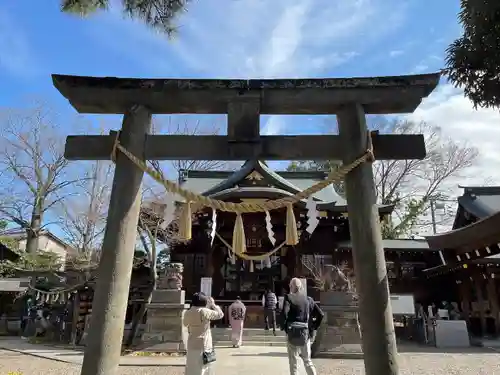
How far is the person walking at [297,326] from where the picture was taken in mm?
4891

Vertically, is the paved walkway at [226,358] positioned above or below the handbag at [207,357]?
below

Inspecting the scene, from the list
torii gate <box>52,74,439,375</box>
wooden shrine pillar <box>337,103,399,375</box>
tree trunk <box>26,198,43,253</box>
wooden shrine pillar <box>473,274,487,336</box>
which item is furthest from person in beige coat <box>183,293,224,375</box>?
tree trunk <box>26,198,43,253</box>

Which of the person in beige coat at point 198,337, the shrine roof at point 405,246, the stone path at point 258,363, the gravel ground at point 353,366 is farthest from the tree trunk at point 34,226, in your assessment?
the person in beige coat at point 198,337

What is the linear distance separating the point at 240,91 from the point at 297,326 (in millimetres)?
3061

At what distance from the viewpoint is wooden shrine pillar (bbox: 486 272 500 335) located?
42.7 ft

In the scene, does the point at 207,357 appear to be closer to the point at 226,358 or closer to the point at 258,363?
the point at 258,363

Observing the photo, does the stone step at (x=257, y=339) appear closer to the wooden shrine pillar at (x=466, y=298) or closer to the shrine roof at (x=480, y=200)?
the wooden shrine pillar at (x=466, y=298)

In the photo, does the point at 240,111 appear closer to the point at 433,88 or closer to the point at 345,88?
the point at 345,88

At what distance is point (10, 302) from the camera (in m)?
20.3

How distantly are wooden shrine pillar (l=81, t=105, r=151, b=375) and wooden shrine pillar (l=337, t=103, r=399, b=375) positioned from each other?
2343mm

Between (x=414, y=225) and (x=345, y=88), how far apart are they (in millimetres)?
23655

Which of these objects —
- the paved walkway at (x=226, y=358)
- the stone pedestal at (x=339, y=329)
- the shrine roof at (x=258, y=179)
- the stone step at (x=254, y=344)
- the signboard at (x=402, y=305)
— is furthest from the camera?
the shrine roof at (x=258, y=179)

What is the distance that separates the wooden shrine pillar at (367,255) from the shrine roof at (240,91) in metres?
0.22

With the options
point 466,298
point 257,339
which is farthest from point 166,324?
point 466,298
